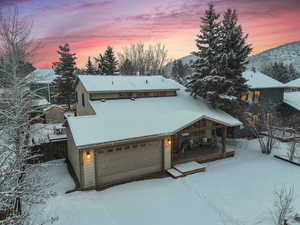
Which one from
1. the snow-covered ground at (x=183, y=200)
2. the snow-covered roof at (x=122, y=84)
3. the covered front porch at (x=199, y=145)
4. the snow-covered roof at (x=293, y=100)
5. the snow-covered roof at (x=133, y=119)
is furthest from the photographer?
the snow-covered roof at (x=293, y=100)

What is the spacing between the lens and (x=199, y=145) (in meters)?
14.9

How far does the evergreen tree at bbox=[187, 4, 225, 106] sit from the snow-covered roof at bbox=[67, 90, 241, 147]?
1672 mm

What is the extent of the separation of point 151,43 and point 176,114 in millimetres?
31752

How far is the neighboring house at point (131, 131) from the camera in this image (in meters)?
9.28

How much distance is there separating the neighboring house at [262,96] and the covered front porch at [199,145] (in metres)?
8.04

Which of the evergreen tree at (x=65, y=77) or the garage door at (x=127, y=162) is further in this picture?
the evergreen tree at (x=65, y=77)

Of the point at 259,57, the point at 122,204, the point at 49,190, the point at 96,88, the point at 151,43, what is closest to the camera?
the point at 122,204

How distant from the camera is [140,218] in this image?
23.2 ft

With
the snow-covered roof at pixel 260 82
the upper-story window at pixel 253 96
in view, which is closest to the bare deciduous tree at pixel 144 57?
the snow-covered roof at pixel 260 82

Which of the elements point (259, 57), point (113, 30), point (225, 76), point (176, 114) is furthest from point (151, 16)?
point (259, 57)

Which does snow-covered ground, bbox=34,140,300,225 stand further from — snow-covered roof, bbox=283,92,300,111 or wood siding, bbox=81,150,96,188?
snow-covered roof, bbox=283,92,300,111

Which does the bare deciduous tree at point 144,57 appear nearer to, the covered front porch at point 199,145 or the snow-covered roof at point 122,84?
the snow-covered roof at point 122,84

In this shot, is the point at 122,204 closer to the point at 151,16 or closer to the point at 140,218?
the point at 140,218

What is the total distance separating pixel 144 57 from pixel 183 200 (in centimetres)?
3663
